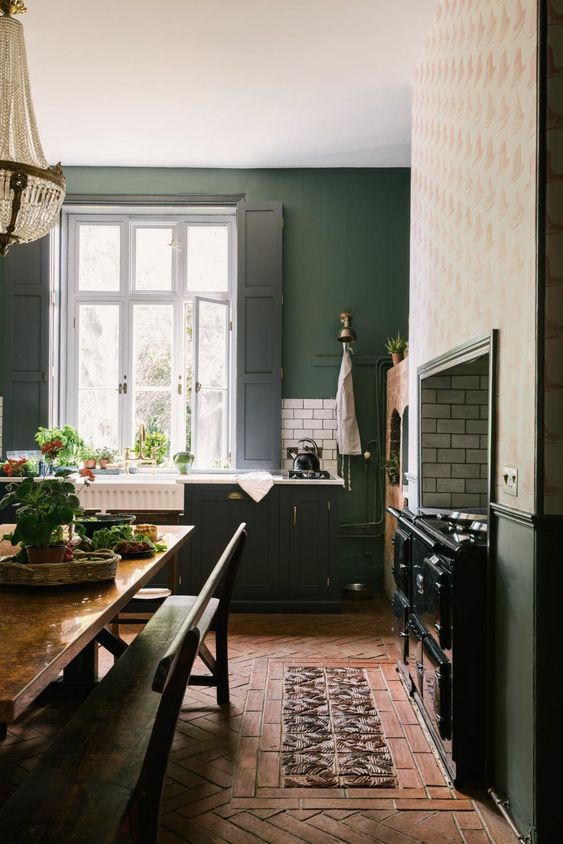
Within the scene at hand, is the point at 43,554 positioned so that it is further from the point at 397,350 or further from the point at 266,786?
the point at 397,350

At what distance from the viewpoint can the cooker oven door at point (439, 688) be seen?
10.5ft

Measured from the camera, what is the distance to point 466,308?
374 cm

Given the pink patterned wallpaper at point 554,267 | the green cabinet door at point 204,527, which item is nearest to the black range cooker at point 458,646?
the pink patterned wallpaper at point 554,267

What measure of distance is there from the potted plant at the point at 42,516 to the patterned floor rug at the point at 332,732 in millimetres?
1420

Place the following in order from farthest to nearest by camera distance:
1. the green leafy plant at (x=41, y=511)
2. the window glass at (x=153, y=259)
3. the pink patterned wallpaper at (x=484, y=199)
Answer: the window glass at (x=153, y=259), the green leafy plant at (x=41, y=511), the pink patterned wallpaper at (x=484, y=199)

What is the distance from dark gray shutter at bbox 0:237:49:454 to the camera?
711 centimetres

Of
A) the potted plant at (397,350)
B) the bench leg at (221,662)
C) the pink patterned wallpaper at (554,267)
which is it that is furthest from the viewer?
the potted plant at (397,350)

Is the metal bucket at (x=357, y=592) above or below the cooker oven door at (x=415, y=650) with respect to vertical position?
below

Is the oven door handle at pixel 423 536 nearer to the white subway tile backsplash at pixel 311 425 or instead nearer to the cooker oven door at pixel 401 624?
the cooker oven door at pixel 401 624

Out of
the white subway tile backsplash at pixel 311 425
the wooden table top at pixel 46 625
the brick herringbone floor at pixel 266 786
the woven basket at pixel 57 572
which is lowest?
the brick herringbone floor at pixel 266 786

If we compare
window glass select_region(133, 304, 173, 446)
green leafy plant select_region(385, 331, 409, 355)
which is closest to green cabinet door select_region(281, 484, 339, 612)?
green leafy plant select_region(385, 331, 409, 355)

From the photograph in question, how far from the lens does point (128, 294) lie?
7.44 m

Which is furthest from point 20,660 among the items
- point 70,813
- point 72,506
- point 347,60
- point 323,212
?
point 323,212

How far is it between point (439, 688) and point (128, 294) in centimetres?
529
